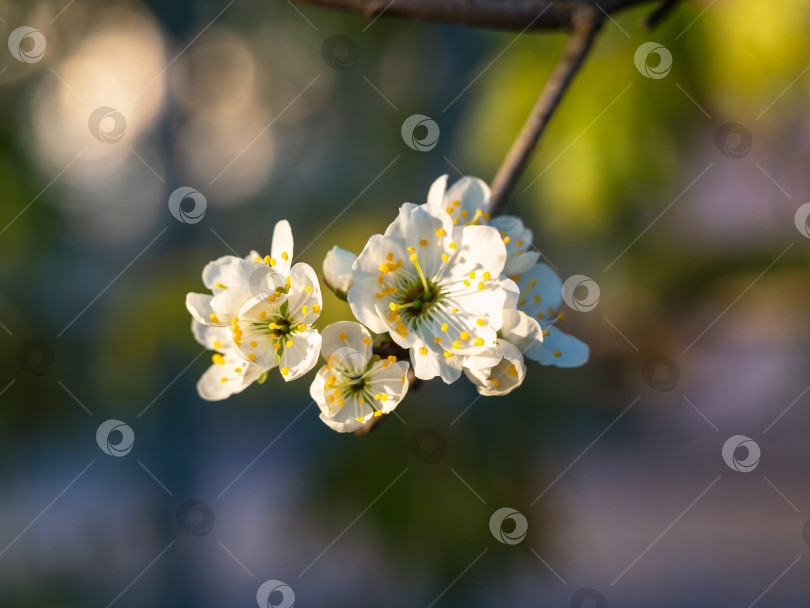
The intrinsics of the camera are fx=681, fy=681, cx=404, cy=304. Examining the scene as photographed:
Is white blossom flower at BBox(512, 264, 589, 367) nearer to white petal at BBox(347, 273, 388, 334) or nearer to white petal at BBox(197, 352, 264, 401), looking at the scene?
white petal at BBox(347, 273, 388, 334)

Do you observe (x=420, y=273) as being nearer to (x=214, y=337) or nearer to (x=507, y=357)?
(x=507, y=357)

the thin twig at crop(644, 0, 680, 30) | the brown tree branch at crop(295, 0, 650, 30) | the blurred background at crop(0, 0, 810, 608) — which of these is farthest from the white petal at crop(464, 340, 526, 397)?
the blurred background at crop(0, 0, 810, 608)

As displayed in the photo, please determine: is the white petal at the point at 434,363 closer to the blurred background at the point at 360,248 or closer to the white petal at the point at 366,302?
the white petal at the point at 366,302

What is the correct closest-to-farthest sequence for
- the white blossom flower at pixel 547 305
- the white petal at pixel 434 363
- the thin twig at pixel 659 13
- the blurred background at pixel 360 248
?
1. the white petal at pixel 434 363
2. the white blossom flower at pixel 547 305
3. the thin twig at pixel 659 13
4. the blurred background at pixel 360 248

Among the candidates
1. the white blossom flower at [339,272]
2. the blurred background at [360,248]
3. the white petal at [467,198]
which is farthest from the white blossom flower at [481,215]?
the blurred background at [360,248]

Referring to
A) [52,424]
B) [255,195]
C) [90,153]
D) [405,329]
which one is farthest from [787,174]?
[52,424]

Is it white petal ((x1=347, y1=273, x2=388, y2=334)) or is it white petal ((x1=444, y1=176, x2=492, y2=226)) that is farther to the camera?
white petal ((x1=444, y1=176, x2=492, y2=226))
